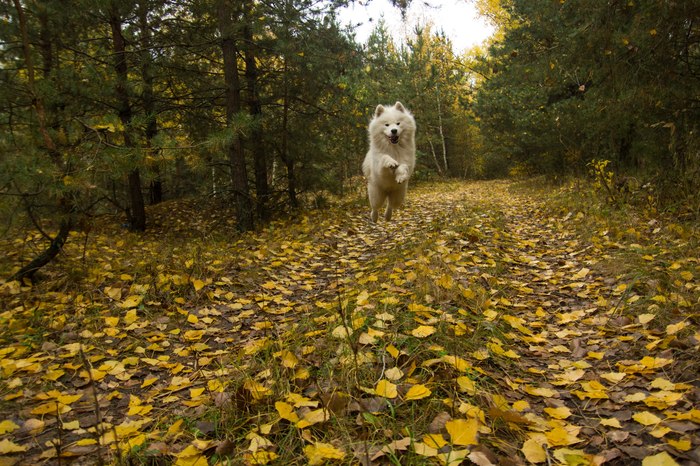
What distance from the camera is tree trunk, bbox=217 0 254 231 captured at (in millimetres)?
7023

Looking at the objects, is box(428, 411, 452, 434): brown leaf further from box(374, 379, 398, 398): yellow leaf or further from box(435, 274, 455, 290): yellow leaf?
box(435, 274, 455, 290): yellow leaf

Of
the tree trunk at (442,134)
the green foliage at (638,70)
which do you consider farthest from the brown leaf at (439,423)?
the tree trunk at (442,134)

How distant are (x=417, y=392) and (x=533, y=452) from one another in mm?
614

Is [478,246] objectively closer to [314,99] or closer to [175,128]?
[314,99]

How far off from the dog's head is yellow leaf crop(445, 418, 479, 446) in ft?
15.5

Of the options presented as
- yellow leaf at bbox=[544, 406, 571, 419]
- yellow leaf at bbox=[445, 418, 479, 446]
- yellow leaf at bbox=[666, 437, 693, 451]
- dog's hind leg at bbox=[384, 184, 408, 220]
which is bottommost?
yellow leaf at bbox=[544, 406, 571, 419]

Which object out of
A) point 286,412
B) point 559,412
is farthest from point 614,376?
point 286,412

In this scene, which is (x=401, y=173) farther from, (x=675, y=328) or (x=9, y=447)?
(x=9, y=447)

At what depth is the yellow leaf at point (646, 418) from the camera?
209cm

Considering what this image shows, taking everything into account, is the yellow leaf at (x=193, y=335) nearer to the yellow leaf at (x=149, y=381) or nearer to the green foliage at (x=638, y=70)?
the yellow leaf at (x=149, y=381)

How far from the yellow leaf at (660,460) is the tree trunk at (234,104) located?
22.1ft

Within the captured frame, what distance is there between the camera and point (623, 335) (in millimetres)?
3205

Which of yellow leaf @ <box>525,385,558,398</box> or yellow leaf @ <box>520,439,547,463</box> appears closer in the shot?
yellow leaf @ <box>520,439,547,463</box>

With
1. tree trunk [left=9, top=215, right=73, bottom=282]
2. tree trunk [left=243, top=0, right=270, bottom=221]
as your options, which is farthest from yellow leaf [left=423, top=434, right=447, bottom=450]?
tree trunk [left=243, top=0, right=270, bottom=221]
